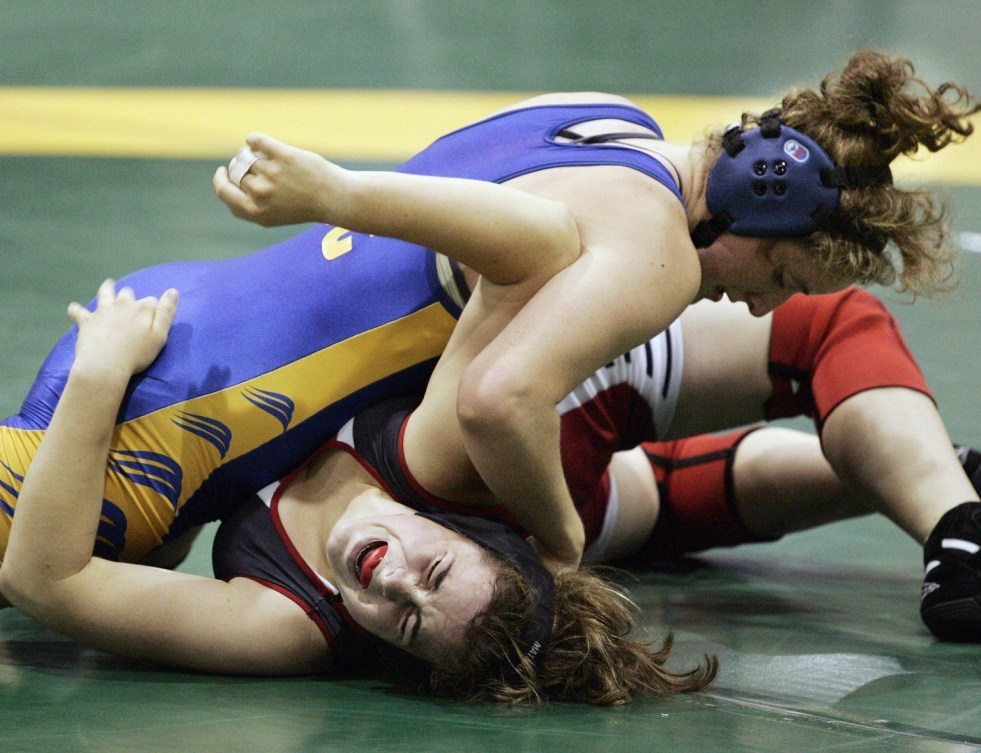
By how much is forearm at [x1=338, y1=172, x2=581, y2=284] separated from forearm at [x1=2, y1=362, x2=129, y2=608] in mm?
541

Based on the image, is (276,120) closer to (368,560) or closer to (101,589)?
(101,589)

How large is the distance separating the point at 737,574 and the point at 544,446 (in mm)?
961

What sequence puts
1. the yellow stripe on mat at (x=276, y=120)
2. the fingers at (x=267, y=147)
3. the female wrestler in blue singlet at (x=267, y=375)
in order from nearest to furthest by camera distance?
the fingers at (x=267, y=147), the female wrestler in blue singlet at (x=267, y=375), the yellow stripe on mat at (x=276, y=120)

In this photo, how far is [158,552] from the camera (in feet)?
8.68

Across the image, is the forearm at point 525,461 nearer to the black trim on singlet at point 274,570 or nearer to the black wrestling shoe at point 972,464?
the black trim on singlet at point 274,570

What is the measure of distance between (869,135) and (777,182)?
19 cm

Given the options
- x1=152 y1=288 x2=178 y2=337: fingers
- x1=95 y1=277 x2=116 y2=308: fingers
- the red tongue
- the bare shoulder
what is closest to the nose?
the red tongue

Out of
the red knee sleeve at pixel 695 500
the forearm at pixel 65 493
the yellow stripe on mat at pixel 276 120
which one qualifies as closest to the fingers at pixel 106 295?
the forearm at pixel 65 493

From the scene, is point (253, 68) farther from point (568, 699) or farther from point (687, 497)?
point (568, 699)

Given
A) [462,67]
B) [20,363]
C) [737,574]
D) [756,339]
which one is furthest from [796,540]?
[462,67]

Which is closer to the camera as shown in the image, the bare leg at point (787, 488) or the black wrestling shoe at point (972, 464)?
the black wrestling shoe at point (972, 464)

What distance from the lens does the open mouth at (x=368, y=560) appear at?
2.20 m

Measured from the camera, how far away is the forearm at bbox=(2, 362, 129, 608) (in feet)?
7.44

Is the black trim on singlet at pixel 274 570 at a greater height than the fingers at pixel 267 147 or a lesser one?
lesser
